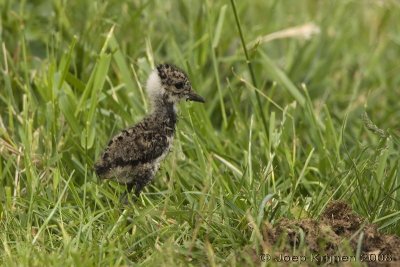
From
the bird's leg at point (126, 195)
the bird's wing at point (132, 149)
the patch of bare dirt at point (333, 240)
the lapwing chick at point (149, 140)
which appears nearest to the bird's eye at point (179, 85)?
the lapwing chick at point (149, 140)

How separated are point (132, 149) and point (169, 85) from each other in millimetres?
553

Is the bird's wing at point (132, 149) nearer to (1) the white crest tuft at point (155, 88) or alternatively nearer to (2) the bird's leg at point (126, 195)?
(2) the bird's leg at point (126, 195)

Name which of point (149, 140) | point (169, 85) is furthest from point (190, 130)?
point (149, 140)

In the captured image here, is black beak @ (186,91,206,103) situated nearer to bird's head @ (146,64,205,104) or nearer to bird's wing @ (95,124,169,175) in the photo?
bird's head @ (146,64,205,104)

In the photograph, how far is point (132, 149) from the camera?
17.9 feet

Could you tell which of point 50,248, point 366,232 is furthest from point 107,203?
point 366,232

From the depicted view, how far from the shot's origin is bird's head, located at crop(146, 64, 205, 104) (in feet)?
19.0

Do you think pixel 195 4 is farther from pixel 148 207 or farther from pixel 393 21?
pixel 148 207

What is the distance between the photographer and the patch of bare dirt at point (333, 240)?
4.77m

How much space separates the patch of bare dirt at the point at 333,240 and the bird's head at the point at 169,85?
3.84 feet

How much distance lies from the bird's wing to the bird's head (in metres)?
0.30

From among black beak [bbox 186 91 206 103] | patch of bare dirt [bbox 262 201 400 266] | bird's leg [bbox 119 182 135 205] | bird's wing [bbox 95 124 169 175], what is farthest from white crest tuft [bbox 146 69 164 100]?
patch of bare dirt [bbox 262 201 400 266]

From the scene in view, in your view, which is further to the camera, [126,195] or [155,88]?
[155,88]

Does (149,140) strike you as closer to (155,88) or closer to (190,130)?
(155,88)
